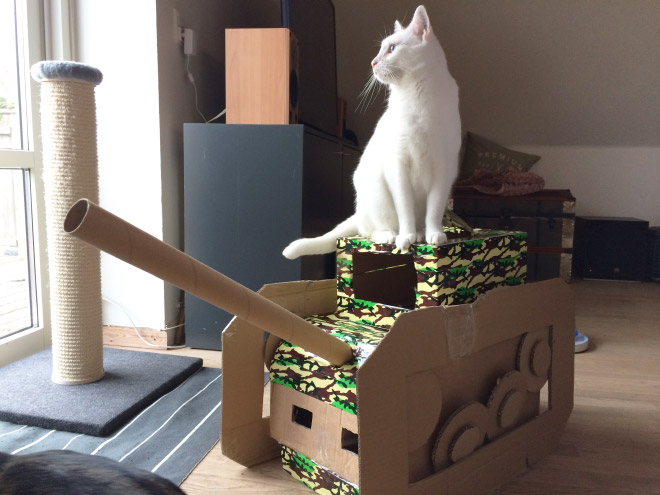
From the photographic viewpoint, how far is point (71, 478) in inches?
23.2

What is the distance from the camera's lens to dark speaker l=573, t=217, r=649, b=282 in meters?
3.33

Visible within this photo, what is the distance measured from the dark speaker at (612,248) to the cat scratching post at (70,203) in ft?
9.85

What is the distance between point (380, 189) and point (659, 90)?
9.83 ft

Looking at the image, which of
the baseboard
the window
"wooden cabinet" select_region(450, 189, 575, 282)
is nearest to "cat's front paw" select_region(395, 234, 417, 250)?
the baseboard

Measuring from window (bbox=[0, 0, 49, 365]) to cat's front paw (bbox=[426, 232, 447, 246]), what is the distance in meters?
1.37

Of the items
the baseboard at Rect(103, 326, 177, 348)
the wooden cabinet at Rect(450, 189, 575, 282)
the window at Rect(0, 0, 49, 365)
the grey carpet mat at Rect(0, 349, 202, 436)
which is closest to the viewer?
the grey carpet mat at Rect(0, 349, 202, 436)

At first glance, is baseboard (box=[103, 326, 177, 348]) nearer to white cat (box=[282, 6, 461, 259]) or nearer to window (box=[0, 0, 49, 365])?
window (box=[0, 0, 49, 365])

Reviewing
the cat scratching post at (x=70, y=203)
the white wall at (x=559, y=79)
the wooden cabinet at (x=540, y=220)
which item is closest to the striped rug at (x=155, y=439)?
the cat scratching post at (x=70, y=203)

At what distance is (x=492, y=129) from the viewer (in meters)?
3.84

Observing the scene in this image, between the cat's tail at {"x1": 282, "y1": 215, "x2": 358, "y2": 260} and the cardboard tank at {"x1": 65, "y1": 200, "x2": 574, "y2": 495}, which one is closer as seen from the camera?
the cardboard tank at {"x1": 65, "y1": 200, "x2": 574, "y2": 495}

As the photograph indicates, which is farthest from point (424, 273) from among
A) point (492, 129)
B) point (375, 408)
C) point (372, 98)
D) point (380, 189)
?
point (492, 129)

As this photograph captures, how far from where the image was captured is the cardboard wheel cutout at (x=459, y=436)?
985 millimetres

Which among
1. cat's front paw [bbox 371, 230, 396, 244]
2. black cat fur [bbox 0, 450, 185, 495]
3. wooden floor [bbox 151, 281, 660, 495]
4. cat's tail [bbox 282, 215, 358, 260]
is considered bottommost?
wooden floor [bbox 151, 281, 660, 495]

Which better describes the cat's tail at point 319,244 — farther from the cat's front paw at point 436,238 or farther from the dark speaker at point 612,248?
the dark speaker at point 612,248
